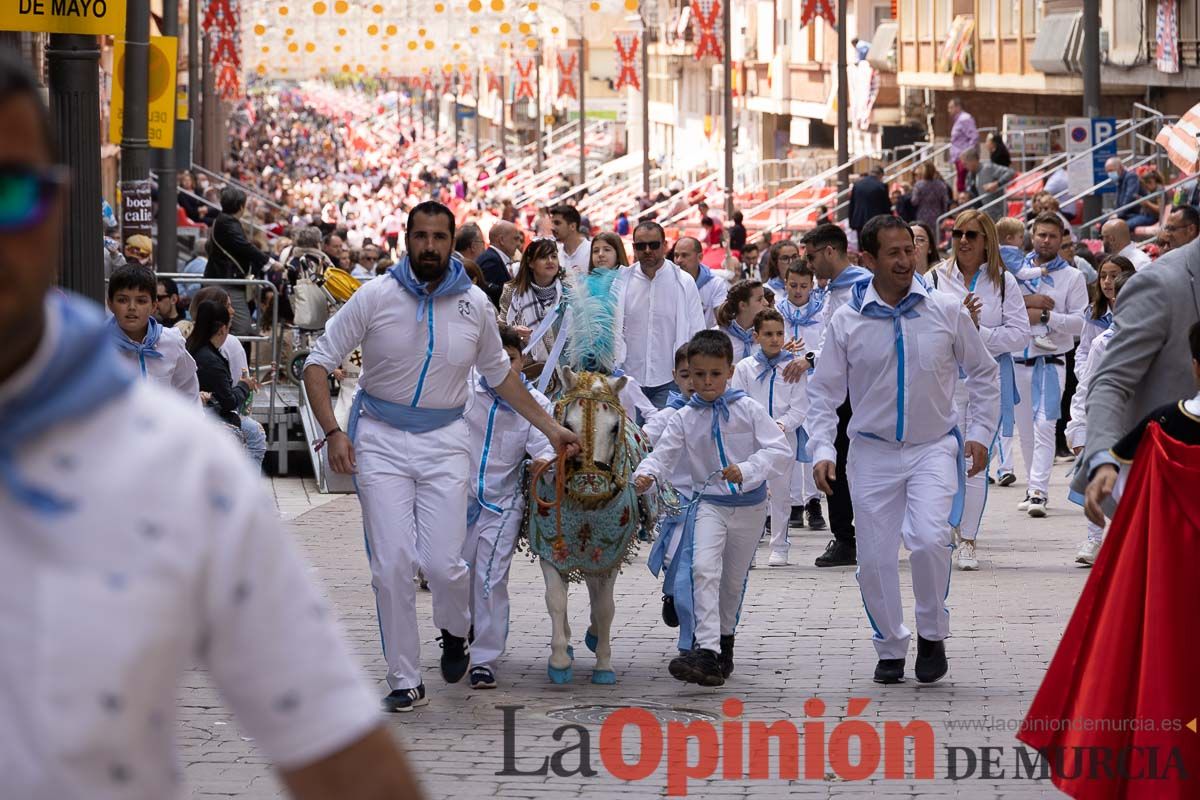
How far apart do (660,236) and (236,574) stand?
12138 mm


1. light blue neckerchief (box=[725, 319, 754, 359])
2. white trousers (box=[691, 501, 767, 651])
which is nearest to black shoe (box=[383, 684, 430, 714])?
white trousers (box=[691, 501, 767, 651])

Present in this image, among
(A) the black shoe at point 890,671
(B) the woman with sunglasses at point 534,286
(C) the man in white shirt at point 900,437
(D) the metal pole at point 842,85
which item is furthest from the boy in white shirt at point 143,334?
(D) the metal pole at point 842,85

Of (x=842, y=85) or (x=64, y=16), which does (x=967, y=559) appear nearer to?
(x=64, y=16)

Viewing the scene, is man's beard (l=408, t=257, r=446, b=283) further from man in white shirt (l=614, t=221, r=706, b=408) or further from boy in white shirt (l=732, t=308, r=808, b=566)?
man in white shirt (l=614, t=221, r=706, b=408)

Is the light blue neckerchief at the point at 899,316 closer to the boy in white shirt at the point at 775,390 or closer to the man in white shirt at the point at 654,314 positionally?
the boy in white shirt at the point at 775,390

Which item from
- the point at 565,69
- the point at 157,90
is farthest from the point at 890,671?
the point at 565,69

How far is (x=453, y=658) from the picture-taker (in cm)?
891

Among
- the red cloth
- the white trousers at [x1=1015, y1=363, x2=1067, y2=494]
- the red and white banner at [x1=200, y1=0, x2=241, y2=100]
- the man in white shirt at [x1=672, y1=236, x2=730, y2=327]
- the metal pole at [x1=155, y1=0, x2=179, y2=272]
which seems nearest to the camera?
the red cloth

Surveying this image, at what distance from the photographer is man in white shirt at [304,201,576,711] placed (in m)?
8.21

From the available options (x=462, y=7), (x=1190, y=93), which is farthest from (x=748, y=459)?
(x=1190, y=93)

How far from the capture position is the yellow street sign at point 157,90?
56.0ft

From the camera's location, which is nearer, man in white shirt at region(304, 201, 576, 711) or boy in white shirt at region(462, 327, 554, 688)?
man in white shirt at region(304, 201, 576, 711)

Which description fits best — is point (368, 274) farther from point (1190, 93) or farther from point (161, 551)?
point (161, 551)

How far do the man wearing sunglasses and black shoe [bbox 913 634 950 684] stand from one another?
22.1 feet
